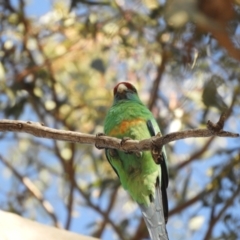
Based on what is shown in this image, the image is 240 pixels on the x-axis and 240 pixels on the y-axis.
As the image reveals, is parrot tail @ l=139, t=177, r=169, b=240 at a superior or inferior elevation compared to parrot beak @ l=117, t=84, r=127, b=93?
inferior

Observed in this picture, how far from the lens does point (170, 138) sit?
1670 mm

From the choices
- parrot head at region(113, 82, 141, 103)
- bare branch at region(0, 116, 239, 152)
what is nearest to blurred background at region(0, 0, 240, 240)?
parrot head at region(113, 82, 141, 103)

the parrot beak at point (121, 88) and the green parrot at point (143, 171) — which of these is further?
the parrot beak at point (121, 88)

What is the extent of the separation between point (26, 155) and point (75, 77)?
68cm

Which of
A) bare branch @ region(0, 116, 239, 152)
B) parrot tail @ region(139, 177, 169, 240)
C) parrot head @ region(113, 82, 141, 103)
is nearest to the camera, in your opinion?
bare branch @ region(0, 116, 239, 152)

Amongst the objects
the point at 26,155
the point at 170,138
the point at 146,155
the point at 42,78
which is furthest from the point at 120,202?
the point at 170,138

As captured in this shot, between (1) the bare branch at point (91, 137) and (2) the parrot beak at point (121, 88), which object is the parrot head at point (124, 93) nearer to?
(2) the parrot beak at point (121, 88)

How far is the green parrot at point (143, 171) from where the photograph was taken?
7.32ft

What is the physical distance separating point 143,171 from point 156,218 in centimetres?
20

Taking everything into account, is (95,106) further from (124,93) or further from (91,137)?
(91,137)

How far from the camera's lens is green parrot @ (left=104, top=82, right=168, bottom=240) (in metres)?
2.23

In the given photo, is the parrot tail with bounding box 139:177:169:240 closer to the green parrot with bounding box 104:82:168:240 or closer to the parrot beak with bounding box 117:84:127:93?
the green parrot with bounding box 104:82:168:240

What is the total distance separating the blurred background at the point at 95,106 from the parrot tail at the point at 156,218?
106cm

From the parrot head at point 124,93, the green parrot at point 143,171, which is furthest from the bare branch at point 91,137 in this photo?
the parrot head at point 124,93
